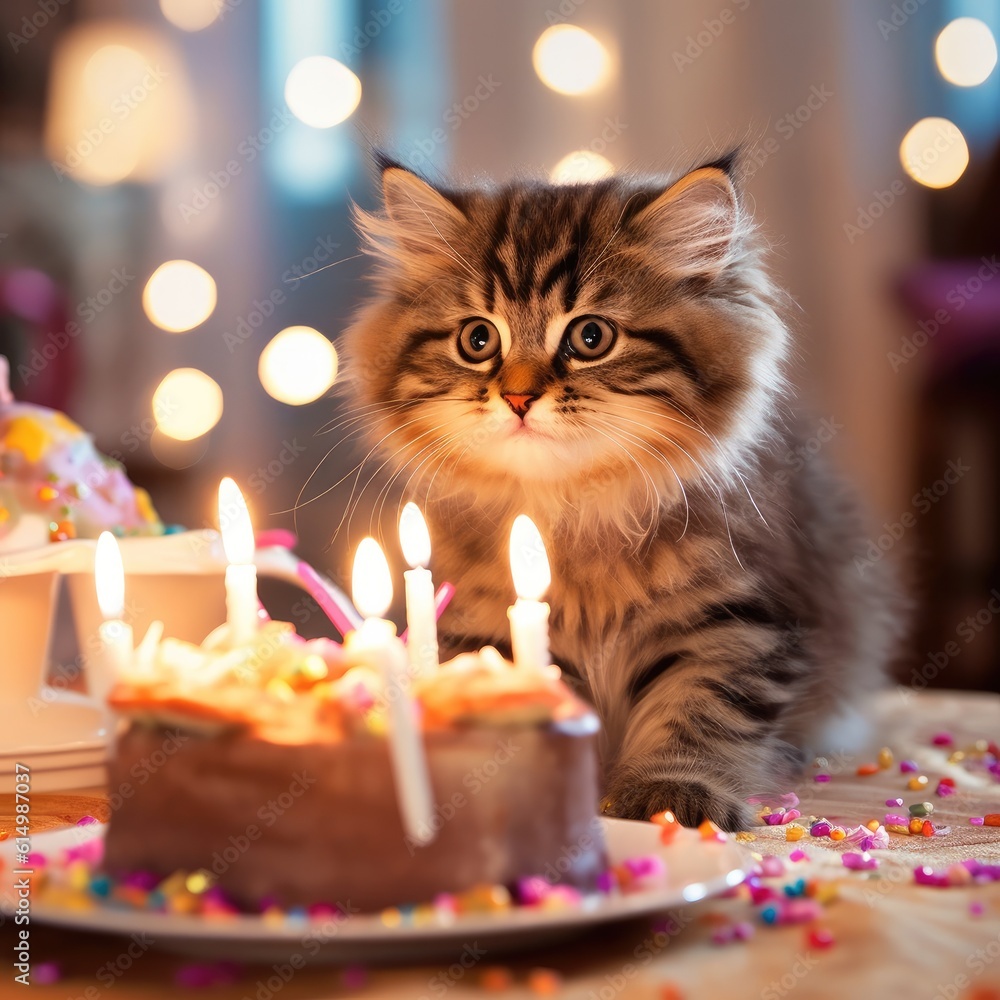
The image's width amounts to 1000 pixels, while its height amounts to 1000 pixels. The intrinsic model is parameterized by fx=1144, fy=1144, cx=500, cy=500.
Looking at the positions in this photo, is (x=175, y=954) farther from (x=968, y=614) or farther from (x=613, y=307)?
(x=968, y=614)

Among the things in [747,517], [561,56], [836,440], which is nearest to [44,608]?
[747,517]

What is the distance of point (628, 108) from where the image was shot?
4.12m

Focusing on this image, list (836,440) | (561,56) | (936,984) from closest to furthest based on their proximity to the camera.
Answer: (936,984) < (836,440) < (561,56)

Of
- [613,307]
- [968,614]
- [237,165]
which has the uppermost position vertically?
[237,165]

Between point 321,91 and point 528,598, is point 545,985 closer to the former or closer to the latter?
point 528,598

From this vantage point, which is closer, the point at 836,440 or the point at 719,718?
the point at 719,718

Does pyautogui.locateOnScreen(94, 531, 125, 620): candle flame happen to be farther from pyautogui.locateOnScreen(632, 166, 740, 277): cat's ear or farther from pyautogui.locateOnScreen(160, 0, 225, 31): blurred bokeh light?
pyautogui.locateOnScreen(160, 0, 225, 31): blurred bokeh light

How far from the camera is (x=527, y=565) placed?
1.04m

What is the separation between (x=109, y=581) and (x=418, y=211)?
1.08m

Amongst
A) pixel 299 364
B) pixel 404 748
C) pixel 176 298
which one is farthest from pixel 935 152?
pixel 404 748

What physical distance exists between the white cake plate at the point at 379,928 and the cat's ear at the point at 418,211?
1.23 m

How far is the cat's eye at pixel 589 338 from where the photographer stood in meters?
1.71

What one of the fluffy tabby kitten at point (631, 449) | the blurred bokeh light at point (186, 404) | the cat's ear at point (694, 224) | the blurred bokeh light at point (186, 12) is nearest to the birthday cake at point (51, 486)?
the fluffy tabby kitten at point (631, 449)

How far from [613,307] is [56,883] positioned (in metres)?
1.13
